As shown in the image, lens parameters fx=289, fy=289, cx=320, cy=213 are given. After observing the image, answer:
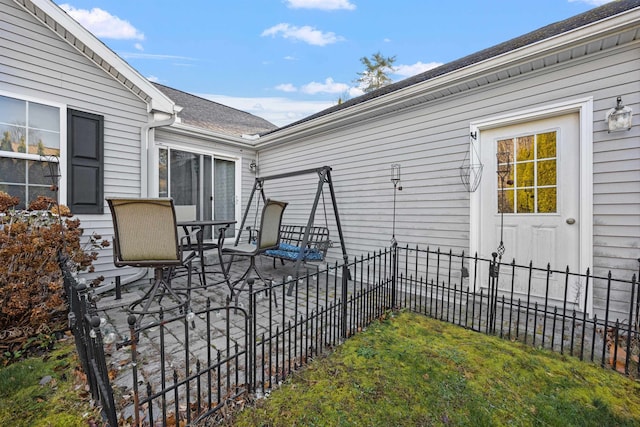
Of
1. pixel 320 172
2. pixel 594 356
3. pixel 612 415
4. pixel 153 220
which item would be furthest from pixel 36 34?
pixel 594 356

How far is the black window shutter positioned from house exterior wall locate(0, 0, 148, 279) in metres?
0.08

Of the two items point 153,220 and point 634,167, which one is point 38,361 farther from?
point 634,167

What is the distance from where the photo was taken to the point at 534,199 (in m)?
3.50

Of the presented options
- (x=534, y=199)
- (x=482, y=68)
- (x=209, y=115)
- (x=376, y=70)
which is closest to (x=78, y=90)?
(x=209, y=115)

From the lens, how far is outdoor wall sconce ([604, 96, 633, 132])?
281 cm

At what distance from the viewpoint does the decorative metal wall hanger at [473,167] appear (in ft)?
12.6

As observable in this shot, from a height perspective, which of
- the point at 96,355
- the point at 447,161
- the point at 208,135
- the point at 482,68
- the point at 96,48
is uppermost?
the point at 96,48

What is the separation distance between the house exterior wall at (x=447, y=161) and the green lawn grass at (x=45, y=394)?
3991mm

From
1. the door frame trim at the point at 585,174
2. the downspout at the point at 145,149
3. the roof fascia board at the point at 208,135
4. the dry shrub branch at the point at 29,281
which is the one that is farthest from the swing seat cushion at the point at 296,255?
the door frame trim at the point at 585,174

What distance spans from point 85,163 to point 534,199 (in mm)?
5811

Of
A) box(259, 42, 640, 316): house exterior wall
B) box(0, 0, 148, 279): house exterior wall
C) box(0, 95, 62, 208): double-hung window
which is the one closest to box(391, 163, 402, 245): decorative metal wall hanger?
box(259, 42, 640, 316): house exterior wall

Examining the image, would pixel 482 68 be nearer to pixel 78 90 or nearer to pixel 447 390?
pixel 447 390

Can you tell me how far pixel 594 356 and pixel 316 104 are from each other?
21.7 meters

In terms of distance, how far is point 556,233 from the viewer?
3.33 m
